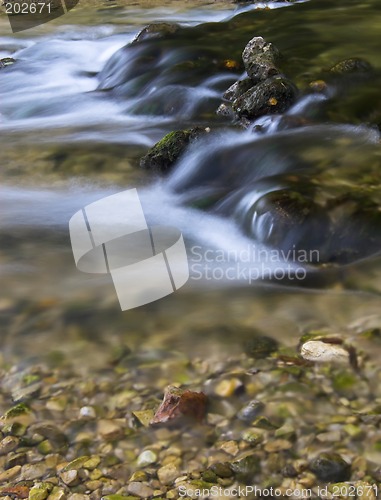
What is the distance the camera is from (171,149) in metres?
6.98

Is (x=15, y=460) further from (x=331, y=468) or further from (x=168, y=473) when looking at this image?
(x=331, y=468)

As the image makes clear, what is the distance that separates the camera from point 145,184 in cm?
687

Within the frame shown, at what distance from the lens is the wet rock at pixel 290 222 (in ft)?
16.0

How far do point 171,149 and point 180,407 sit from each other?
4.16 m

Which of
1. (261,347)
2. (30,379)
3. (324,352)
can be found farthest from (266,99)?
(30,379)

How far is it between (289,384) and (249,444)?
0.51 metres

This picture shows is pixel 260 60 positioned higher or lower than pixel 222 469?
higher

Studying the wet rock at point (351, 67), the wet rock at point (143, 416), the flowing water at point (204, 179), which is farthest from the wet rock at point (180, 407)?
the wet rock at point (351, 67)

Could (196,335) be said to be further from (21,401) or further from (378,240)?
(378,240)

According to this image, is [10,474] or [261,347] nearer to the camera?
[10,474]

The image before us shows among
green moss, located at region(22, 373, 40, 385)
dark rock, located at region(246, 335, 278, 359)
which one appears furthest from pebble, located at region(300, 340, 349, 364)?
green moss, located at region(22, 373, 40, 385)

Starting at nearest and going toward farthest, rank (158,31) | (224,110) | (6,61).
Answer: (224,110) < (158,31) < (6,61)

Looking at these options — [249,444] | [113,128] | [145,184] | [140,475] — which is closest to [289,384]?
[249,444]

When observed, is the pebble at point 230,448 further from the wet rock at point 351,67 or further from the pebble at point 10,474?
the wet rock at point 351,67
